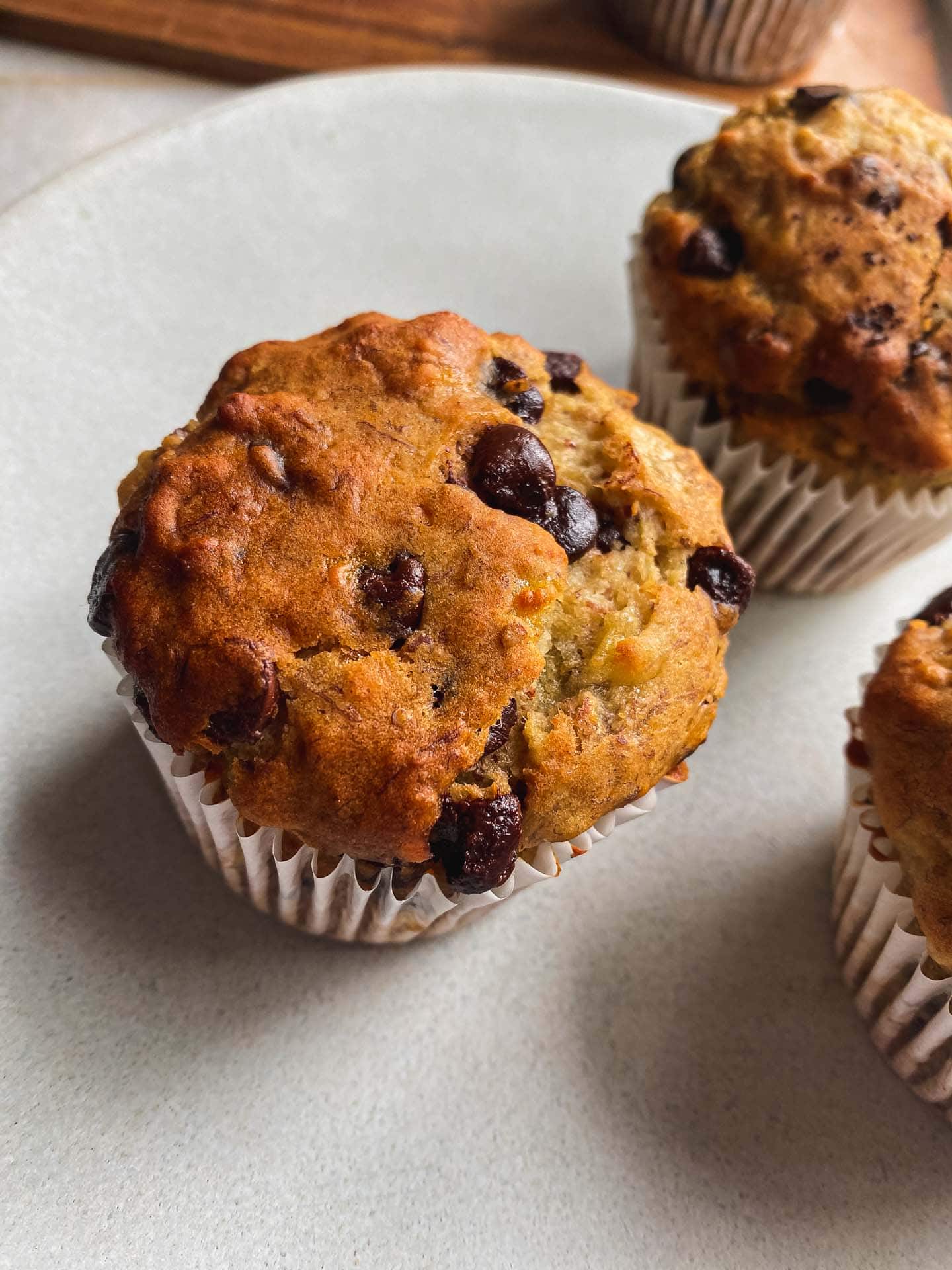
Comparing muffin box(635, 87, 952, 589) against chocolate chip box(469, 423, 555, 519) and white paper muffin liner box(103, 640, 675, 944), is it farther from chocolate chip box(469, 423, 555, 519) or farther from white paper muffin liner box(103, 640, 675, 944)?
white paper muffin liner box(103, 640, 675, 944)

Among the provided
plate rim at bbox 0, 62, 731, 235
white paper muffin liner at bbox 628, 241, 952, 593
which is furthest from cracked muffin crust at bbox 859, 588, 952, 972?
plate rim at bbox 0, 62, 731, 235

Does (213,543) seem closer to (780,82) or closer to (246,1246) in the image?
(246,1246)

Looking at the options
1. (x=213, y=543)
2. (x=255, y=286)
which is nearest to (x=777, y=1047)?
(x=213, y=543)

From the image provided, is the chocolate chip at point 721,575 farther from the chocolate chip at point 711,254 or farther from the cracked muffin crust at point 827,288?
the chocolate chip at point 711,254

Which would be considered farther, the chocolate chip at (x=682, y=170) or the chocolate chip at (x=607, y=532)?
the chocolate chip at (x=682, y=170)

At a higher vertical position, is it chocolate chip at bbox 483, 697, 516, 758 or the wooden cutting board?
the wooden cutting board

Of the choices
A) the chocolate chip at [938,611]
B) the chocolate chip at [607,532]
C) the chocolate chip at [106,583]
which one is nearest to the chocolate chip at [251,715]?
the chocolate chip at [106,583]
